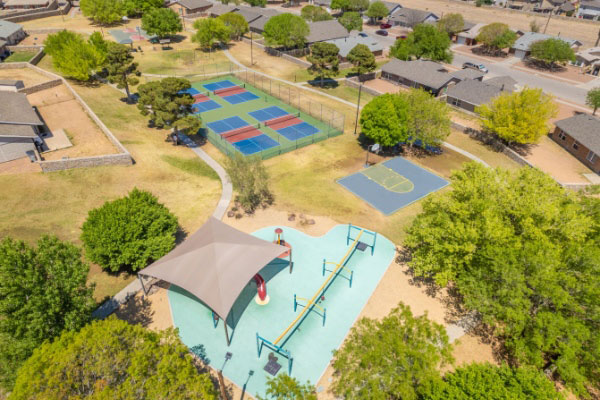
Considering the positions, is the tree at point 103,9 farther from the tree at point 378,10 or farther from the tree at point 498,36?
the tree at point 498,36

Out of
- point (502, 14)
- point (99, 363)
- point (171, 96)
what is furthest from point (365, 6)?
point (99, 363)

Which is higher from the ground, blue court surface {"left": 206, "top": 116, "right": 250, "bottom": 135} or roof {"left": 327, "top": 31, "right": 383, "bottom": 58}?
roof {"left": 327, "top": 31, "right": 383, "bottom": 58}

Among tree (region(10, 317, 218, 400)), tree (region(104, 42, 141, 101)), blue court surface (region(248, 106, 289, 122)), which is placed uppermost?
tree (region(104, 42, 141, 101))

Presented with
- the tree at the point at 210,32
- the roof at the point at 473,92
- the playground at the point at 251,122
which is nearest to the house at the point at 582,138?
the roof at the point at 473,92

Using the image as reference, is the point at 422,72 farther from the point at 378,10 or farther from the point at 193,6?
the point at 193,6

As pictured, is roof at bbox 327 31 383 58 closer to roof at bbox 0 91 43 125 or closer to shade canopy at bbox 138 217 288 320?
roof at bbox 0 91 43 125

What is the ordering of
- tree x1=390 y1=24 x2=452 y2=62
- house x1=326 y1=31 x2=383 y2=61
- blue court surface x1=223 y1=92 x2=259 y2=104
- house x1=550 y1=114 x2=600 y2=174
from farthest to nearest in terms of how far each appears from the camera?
1. house x1=326 y1=31 x2=383 y2=61
2. tree x1=390 y1=24 x2=452 y2=62
3. blue court surface x1=223 y1=92 x2=259 y2=104
4. house x1=550 y1=114 x2=600 y2=174

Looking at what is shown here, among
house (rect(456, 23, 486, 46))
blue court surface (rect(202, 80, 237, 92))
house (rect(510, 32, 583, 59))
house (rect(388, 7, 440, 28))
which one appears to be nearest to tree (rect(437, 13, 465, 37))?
house (rect(456, 23, 486, 46))
